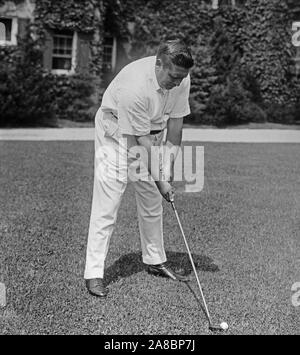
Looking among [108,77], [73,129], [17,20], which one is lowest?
[73,129]

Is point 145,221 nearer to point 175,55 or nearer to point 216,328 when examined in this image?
point 216,328

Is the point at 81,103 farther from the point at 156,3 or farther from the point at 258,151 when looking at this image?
the point at 258,151

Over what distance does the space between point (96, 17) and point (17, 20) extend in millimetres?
2444

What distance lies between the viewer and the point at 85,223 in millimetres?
6461

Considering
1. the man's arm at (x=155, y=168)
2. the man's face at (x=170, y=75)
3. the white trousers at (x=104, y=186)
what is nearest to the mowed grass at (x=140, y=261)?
the white trousers at (x=104, y=186)

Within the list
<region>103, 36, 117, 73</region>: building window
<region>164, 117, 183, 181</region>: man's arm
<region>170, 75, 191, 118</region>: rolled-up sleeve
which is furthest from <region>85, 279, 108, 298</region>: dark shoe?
<region>103, 36, 117, 73</region>: building window

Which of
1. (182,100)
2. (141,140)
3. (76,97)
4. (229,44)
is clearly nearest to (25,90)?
(76,97)

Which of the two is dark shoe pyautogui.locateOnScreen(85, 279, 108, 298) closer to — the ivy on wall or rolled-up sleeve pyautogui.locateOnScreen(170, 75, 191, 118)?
rolled-up sleeve pyautogui.locateOnScreen(170, 75, 191, 118)

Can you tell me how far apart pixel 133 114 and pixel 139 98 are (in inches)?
4.5

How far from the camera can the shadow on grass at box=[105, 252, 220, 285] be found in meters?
4.85

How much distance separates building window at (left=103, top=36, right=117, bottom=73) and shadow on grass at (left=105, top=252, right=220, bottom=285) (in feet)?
49.3

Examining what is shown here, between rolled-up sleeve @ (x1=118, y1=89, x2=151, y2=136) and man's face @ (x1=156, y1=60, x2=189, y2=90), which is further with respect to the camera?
rolled-up sleeve @ (x1=118, y1=89, x2=151, y2=136)
